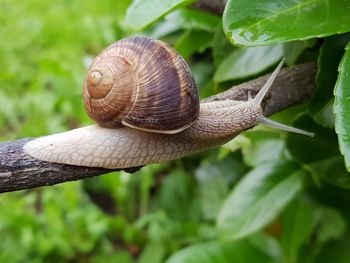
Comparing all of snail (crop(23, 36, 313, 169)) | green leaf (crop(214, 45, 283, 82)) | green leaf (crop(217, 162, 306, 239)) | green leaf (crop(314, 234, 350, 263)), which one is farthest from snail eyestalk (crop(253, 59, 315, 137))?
green leaf (crop(314, 234, 350, 263))

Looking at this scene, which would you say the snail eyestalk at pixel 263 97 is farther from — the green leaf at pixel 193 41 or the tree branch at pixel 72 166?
the green leaf at pixel 193 41

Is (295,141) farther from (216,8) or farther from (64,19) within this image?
(64,19)

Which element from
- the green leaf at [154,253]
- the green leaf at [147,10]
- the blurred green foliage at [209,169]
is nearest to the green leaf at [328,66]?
the blurred green foliage at [209,169]

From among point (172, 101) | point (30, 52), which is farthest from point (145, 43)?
point (30, 52)

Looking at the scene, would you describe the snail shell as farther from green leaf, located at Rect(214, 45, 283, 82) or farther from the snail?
green leaf, located at Rect(214, 45, 283, 82)

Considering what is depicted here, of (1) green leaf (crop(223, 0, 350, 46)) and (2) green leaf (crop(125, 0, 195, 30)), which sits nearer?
(1) green leaf (crop(223, 0, 350, 46))

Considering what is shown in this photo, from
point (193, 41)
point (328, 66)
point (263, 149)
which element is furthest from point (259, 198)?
point (328, 66)
